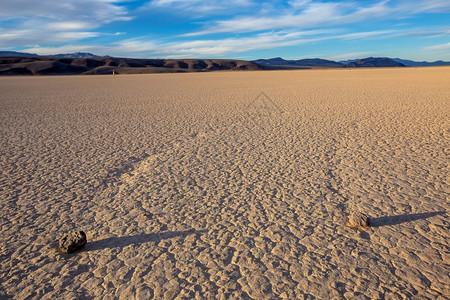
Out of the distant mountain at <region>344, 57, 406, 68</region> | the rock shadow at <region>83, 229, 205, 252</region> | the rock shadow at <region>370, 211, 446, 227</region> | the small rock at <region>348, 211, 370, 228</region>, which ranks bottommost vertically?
the distant mountain at <region>344, 57, 406, 68</region>

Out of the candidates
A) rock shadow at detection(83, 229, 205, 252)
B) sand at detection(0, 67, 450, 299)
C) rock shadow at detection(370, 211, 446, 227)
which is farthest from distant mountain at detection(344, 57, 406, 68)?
rock shadow at detection(83, 229, 205, 252)

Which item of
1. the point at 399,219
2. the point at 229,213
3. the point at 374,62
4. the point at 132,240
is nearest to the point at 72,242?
the point at 132,240

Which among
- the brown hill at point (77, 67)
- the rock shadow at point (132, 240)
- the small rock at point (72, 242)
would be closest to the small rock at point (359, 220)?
the rock shadow at point (132, 240)

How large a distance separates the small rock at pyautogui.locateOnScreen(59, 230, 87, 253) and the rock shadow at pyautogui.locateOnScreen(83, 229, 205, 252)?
78mm

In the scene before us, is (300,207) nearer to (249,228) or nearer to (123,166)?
(249,228)

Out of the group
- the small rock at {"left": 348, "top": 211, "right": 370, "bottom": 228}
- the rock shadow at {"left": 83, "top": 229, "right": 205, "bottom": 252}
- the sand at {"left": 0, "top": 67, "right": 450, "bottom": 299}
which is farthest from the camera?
the small rock at {"left": 348, "top": 211, "right": 370, "bottom": 228}

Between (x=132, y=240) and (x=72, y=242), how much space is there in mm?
495

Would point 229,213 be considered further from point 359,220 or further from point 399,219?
point 399,219

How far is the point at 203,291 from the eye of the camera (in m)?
2.09

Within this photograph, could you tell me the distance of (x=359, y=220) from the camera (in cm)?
281

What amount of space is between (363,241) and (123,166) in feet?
11.5

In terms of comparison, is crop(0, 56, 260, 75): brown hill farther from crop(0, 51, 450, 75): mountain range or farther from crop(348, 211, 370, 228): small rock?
crop(348, 211, 370, 228): small rock

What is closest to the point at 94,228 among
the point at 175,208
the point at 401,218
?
the point at 175,208

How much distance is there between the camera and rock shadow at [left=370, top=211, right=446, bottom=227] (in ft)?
9.42
